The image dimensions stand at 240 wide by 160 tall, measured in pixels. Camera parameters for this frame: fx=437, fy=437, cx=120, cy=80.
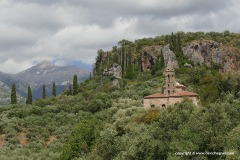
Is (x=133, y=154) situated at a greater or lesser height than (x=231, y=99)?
lesser

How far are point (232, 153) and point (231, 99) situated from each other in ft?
83.3

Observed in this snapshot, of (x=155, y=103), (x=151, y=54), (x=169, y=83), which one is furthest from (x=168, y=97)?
(x=151, y=54)

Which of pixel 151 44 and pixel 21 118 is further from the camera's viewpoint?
pixel 151 44

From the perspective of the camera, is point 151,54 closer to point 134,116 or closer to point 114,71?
point 114,71

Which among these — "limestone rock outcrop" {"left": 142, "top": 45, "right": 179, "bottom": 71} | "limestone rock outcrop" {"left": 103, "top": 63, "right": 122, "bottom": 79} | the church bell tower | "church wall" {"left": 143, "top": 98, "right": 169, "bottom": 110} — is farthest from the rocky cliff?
"church wall" {"left": 143, "top": 98, "right": 169, "bottom": 110}

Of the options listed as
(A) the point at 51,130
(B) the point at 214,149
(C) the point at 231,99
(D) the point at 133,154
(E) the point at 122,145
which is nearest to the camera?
(B) the point at 214,149

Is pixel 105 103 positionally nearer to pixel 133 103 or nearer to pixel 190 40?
pixel 133 103

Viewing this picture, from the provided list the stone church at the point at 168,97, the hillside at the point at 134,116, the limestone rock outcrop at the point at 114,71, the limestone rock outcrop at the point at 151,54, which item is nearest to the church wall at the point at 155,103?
the stone church at the point at 168,97

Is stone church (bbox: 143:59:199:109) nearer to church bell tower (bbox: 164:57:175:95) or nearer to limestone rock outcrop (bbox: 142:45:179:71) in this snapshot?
church bell tower (bbox: 164:57:175:95)

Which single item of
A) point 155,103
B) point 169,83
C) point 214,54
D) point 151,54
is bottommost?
point 155,103

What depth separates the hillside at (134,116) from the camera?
44906 millimetres

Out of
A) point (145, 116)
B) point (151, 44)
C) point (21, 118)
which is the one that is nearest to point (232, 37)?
point (151, 44)

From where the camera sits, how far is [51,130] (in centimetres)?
8606

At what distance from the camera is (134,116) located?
67.0 m
